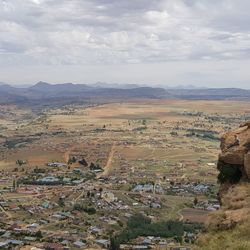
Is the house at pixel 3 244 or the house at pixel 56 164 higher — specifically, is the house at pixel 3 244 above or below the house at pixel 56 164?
above

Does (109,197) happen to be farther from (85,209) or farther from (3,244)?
(3,244)

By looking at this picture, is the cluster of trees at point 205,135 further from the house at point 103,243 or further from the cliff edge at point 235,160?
the cliff edge at point 235,160

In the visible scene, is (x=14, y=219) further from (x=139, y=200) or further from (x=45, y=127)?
(x=45, y=127)

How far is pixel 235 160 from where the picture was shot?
24078 mm

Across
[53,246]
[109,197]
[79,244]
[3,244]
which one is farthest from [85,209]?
[3,244]

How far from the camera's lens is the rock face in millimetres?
23531

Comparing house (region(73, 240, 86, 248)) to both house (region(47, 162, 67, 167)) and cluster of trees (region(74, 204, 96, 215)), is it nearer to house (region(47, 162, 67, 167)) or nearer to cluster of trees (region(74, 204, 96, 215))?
cluster of trees (region(74, 204, 96, 215))

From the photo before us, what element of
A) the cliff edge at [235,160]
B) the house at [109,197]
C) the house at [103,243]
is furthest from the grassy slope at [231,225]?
the house at [109,197]

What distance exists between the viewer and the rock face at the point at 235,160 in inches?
A: 926

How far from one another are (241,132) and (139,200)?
170ft

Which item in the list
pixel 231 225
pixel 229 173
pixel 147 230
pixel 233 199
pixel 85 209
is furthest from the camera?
pixel 85 209

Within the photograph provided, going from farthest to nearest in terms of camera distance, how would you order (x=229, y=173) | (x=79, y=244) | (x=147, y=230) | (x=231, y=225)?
(x=147, y=230) < (x=79, y=244) < (x=229, y=173) < (x=231, y=225)

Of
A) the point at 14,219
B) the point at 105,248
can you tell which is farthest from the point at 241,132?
the point at 14,219

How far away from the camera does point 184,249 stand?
4844 centimetres
